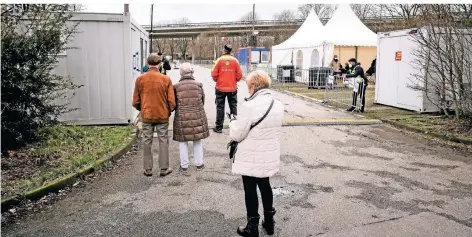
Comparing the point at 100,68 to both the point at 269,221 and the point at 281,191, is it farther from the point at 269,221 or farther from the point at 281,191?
the point at 269,221

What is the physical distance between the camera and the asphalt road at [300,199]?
4.64m

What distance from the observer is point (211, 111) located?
13992 millimetres

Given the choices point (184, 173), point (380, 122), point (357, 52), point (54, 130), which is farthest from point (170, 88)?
point (357, 52)

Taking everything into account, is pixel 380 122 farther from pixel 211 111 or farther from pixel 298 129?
pixel 211 111

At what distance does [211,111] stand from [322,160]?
6674mm

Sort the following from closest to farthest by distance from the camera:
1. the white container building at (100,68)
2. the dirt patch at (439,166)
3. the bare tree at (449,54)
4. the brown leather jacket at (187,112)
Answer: the brown leather jacket at (187,112) < the dirt patch at (439,166) < the white container building at (100,68) < the bare tree at (449,54)

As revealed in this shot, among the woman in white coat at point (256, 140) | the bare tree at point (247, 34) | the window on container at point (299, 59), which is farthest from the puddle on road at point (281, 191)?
the bare tree at point (247, 34)

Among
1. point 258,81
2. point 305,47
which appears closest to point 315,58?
point 305,47

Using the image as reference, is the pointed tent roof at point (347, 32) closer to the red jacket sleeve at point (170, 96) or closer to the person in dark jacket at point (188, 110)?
the person in dark jacket at point (188, 110)

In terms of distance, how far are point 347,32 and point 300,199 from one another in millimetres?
21521

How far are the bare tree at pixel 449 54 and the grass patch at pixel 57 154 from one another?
25.0ft

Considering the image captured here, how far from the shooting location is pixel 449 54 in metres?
10.5

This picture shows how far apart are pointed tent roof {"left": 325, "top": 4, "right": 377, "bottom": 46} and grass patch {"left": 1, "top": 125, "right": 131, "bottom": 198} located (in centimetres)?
1757

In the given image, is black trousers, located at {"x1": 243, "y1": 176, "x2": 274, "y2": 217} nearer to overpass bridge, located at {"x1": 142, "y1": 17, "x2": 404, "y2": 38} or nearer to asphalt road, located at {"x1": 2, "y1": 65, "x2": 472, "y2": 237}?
asphalt road, located at {"x1": 2, "y1": 65, "x2": 472, "y2": 237}
